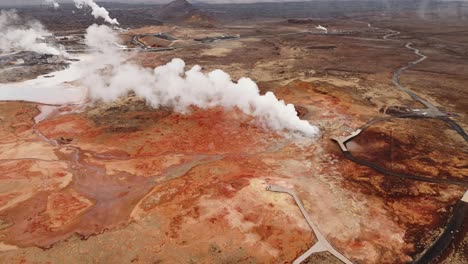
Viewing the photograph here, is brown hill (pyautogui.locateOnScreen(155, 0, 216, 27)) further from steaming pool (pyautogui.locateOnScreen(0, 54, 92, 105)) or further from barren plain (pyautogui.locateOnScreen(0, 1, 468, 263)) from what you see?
barren plain (pyautogui.locateOnScreen(0, 1, 468, 263))

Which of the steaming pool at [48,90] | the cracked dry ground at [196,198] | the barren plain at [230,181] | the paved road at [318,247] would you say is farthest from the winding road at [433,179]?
the steaming pool at [48,90]

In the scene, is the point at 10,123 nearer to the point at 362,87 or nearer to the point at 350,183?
the point at 350,183

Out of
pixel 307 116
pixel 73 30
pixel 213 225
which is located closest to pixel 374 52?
pixel 307 116

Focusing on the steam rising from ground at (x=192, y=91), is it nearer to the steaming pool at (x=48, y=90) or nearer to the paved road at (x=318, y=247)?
the steaming pool at (x=48, y=90)

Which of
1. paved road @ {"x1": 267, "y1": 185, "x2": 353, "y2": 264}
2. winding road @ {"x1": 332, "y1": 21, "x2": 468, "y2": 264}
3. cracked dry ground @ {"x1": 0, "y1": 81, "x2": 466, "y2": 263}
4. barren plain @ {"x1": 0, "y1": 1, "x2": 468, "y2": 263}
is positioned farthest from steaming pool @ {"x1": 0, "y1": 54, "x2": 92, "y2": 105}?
paved road @ {"x1": 267, "y1": 185, "x2": 353, "y2": 264}

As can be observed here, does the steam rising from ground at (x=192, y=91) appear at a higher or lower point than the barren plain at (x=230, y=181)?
higher

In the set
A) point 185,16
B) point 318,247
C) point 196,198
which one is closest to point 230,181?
point 196,198

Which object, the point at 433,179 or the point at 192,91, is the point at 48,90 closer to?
the point at 192,91
